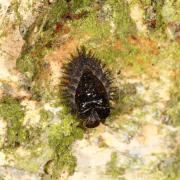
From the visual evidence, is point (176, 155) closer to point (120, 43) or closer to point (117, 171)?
point (117, 171)

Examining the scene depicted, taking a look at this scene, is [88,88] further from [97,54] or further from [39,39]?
[39,39]

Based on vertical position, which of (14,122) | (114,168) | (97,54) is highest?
(97,54)

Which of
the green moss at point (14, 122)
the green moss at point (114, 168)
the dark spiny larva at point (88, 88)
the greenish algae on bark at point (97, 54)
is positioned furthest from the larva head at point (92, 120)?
the green moss at point (14, 122)

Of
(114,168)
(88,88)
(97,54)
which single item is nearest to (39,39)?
(97,54)

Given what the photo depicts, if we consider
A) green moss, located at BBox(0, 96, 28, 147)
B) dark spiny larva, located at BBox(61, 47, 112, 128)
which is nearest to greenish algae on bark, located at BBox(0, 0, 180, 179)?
green moss, located at BBox(0, 96, 28, 147)

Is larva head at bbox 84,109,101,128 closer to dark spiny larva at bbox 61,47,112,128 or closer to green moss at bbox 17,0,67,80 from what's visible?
dark spiny larva at bbox 61,47,112,128

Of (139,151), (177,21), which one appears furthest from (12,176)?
(177,21)

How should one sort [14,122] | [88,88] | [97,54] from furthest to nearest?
1. [14,122]
2. [97,54]
3. [88,88]

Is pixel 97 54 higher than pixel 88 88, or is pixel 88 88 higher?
pixel 97 54
